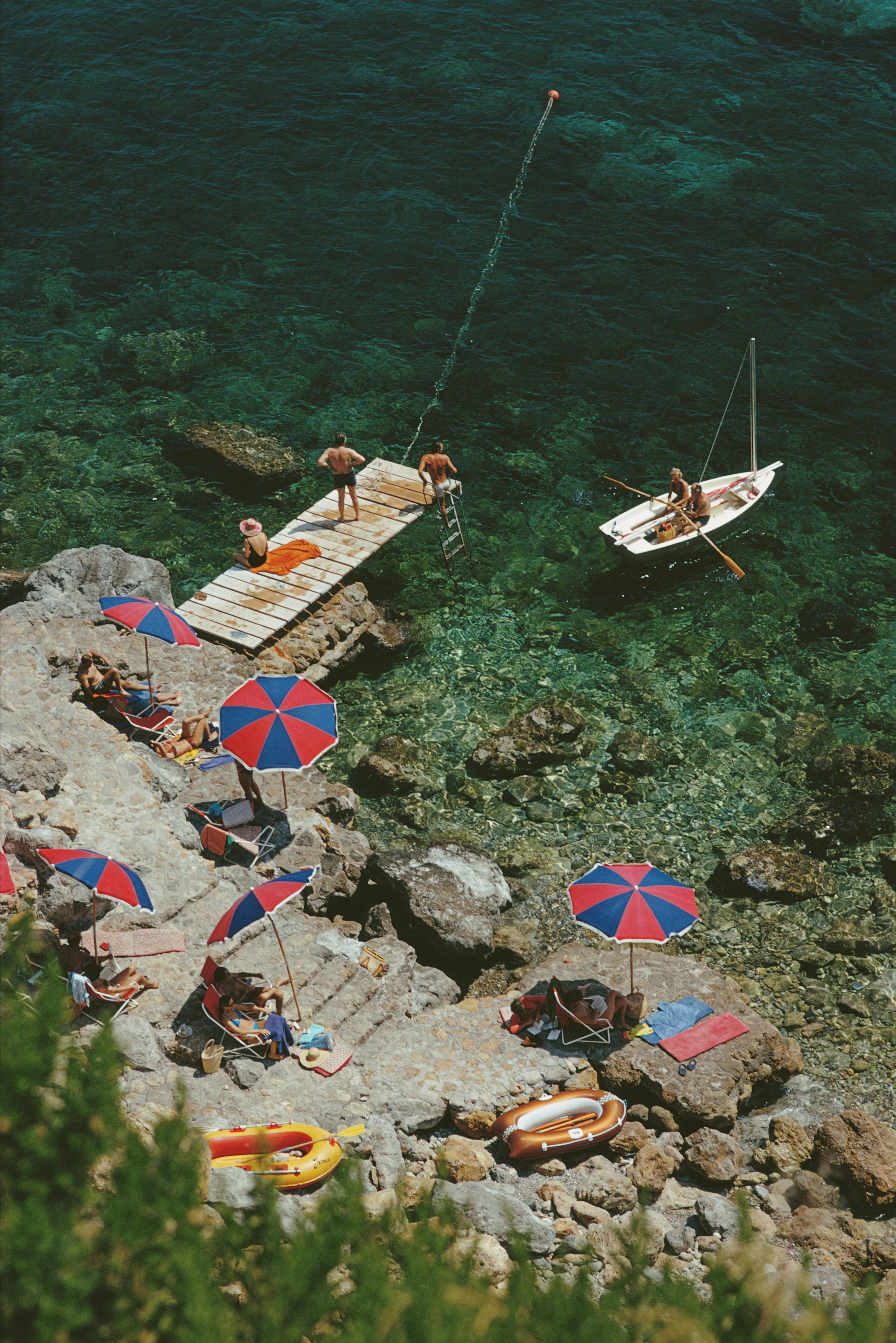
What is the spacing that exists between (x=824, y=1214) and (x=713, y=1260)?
252cm

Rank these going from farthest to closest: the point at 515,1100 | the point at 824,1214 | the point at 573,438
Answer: the point at 573,438 → the point at 515,1100 → the point at 824,1214

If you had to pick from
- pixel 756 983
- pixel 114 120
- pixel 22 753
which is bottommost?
→ pixel 756 983

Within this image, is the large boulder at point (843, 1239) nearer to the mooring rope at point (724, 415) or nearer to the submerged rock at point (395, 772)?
the submerged rock at point (395, 772)

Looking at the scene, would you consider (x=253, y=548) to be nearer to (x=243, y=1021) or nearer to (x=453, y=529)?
(x=453, y=529)

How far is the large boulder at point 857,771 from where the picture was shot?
20.7 meters

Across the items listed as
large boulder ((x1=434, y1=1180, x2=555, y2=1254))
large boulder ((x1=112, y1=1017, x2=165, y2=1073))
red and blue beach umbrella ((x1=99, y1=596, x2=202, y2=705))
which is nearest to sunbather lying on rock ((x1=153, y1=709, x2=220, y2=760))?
red and blue beach umbrella ((x1=99, y1=596, x2=202, y2=705))

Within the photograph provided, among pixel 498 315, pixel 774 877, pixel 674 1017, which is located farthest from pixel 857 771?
pixel 498 315

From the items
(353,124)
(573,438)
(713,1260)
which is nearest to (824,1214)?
(713,1260)

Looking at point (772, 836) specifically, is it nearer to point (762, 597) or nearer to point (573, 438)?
point (762, 597)

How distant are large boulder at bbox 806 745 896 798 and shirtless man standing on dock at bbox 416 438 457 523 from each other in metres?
10.6

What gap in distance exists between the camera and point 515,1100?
15078 millimetres

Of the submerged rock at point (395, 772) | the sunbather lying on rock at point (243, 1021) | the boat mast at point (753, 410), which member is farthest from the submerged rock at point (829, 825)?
the sunbather lying on rock at point (243, 1021)

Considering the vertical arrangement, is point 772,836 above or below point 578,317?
below

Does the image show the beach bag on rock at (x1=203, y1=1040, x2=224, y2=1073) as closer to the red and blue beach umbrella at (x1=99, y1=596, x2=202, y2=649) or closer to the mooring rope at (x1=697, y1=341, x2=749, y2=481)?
the red and blue beach umbrella at (x1=99, y1=596, x2=202, y2=649)
